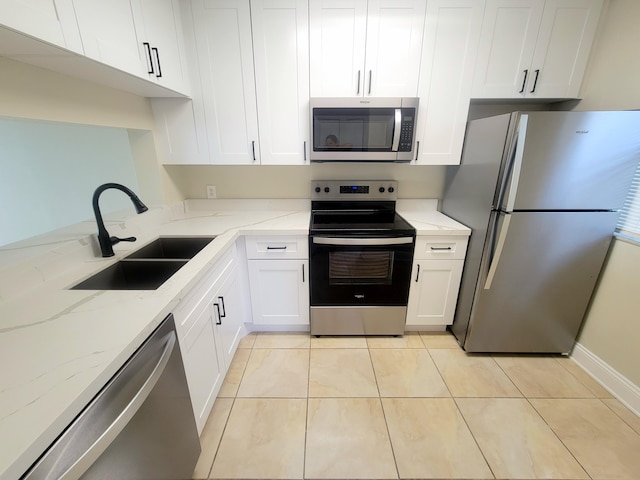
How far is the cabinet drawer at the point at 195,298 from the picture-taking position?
1.09 m

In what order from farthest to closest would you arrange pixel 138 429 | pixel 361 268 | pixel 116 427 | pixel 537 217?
pixel 361 268 < pixel 537 217 < pixel 138 429 < pixel 116 427

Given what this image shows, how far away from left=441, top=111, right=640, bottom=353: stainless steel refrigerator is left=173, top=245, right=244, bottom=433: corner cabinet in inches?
64.0

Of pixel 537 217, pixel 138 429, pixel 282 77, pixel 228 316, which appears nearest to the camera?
pixel 138 429

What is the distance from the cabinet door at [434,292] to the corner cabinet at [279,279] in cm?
81

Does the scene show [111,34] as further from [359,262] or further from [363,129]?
[359,262]

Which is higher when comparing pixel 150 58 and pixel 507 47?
pixel 507 47

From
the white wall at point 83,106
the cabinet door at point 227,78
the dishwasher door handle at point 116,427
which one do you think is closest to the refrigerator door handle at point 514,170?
the cabinet door at point 227,78

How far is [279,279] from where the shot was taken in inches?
78.0

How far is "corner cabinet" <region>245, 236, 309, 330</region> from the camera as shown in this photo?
1896 mm

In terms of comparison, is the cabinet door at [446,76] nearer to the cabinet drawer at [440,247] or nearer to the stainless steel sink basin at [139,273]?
the cabinet drawer at [440,247]

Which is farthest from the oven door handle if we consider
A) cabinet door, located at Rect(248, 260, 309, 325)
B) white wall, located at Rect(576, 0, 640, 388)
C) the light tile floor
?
white wall, located at Rect(576, 0, 640, 388)

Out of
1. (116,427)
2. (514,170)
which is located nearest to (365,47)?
(514,170)

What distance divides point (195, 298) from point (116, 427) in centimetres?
58

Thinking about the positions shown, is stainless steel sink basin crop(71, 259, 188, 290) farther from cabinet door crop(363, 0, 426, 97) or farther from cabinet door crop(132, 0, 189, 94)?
cabinet door crop(363, 0, 426, 97)
